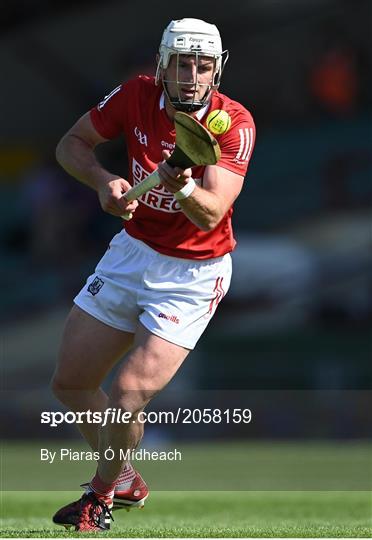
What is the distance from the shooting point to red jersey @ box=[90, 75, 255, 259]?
19.4 feet

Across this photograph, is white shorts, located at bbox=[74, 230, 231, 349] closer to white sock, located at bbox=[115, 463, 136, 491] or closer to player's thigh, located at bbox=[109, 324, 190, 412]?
player's thigh, located at bbox=[109, 324, 190, 412]

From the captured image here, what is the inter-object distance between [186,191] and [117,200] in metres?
0.34

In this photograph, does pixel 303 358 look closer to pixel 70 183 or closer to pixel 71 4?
pixel 70 183

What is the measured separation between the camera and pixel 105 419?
607 centimetres

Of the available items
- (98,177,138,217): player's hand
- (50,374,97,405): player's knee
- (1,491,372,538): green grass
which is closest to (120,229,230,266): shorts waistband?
(98,177,138,217): player's hand

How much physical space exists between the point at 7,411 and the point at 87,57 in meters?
6.37

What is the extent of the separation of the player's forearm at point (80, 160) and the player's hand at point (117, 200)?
218mm

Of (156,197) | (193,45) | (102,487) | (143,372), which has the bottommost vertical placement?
(102,487)

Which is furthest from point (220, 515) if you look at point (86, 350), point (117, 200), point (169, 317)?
point (117, 200)

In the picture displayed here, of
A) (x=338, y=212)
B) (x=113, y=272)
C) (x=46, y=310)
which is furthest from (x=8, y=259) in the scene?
(x=113, y=272)

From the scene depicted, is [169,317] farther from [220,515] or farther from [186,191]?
[220,515]

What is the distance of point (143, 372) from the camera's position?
19.0ft

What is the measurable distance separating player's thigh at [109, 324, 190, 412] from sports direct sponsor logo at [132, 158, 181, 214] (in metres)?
0.59

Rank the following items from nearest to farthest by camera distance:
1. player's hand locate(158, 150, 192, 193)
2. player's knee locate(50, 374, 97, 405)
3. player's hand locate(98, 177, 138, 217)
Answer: player's hand locate(158, 150, 192, 193) < player's hand locate(98, 177, 138, 217) < player's knee locate(50, 374, 97, 405)
